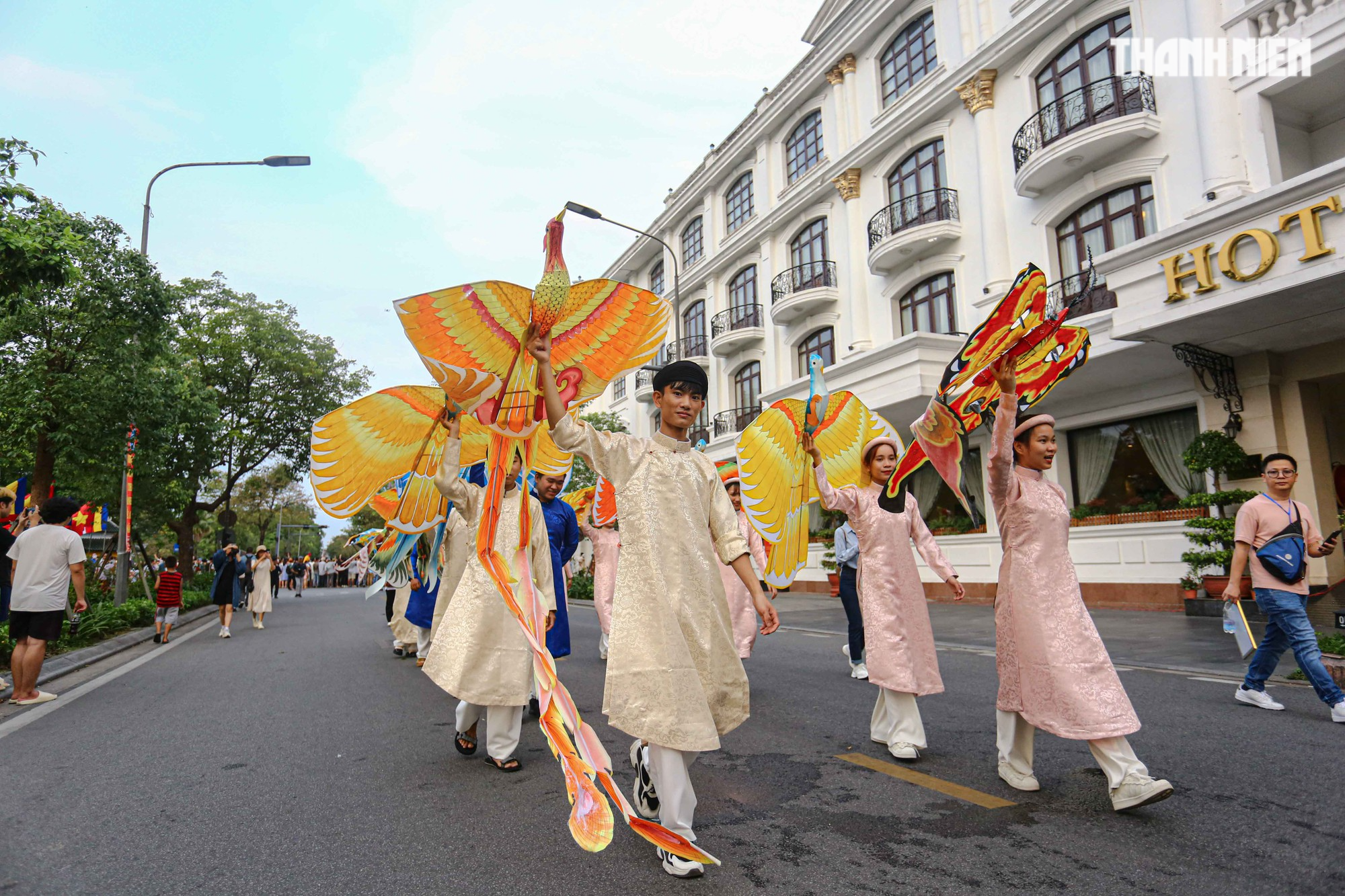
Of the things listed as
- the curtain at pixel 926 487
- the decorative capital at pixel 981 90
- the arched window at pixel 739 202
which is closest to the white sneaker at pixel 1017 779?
the curtain at pixel 926 487

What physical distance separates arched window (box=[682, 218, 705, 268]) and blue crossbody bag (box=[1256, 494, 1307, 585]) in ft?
78.2

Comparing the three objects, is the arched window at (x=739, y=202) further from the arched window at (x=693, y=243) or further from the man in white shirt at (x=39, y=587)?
the man in white shirt at (x=39, y=587)

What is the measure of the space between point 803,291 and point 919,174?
396 centimetres

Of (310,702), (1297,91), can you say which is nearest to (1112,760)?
(310,702)

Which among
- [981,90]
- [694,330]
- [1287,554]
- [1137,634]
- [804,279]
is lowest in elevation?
[1137,634]

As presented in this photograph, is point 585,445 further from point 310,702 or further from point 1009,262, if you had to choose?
point 1009,262

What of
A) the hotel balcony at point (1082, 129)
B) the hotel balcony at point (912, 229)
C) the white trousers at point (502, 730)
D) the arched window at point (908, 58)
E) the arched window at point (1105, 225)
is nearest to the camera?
the white trousers at point (502, 730)

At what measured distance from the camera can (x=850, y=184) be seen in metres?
19.6

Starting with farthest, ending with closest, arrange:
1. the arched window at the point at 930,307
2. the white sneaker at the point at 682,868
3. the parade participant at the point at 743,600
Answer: the arched window at the point at 930,307, the parade participant at the point at 743,600, the white sneaker at the point at 682,868

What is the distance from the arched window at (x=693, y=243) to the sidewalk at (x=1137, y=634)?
16.4 meters

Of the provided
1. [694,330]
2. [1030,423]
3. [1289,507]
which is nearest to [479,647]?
[1030,423]

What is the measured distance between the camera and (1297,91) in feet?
36.2

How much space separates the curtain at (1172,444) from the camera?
12.5 m

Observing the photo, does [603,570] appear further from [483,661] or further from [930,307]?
[930,307]
